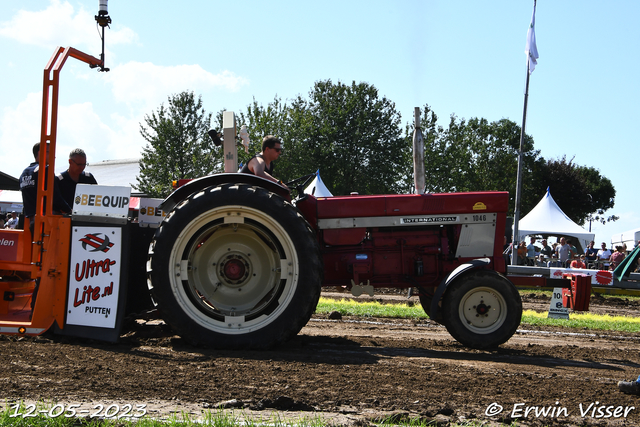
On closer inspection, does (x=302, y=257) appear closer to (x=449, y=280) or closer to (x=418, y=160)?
(x=449, y=280)

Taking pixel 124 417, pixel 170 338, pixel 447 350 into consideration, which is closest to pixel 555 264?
pixel 447 350

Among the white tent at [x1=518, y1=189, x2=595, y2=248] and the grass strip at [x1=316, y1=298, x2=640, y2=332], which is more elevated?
the white tent at [x1=518, y1=189, x2=595, y2=248]

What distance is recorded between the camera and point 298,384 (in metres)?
3.62

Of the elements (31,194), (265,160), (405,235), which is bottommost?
(405,235)

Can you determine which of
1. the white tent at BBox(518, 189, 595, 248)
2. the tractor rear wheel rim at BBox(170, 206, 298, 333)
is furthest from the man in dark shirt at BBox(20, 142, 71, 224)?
the white tent at BBox(518, 189, 595, 248)

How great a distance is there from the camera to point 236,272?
5.12m

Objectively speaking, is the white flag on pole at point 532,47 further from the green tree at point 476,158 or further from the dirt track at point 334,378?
the dirt track at point 334,378

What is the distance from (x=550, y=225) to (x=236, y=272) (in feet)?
71.1

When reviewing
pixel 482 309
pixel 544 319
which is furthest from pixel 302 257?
pixel 544 319

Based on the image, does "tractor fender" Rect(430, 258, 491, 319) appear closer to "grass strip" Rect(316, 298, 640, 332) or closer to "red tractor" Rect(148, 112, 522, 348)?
"red tractor" Rect(148, 112, 522, 348)

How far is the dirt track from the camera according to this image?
314 cm

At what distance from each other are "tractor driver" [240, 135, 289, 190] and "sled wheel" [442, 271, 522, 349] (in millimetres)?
1893

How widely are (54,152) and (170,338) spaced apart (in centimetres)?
192

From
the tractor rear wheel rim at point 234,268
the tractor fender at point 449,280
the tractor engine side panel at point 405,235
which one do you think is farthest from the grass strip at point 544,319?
the tractor rear wheel rim at point 234,268
